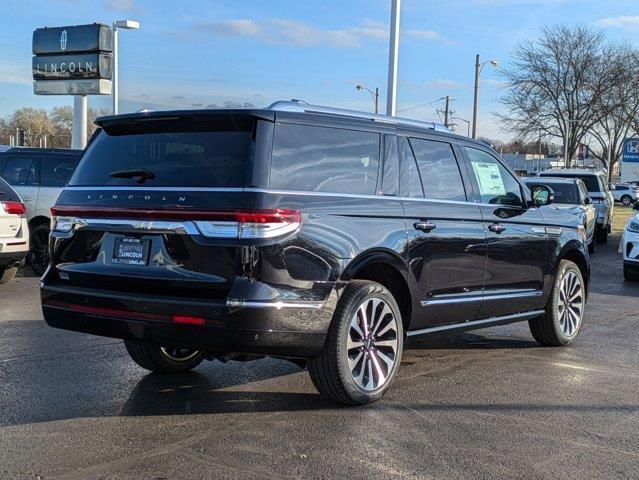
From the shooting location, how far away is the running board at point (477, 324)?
579 centimetres

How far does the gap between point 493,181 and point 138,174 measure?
10.4 feet

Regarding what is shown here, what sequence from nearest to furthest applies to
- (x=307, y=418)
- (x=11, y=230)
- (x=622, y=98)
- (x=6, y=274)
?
(x=307, y=418), (x=11, y=230), (x=6, y=274), (x=622, y=98)

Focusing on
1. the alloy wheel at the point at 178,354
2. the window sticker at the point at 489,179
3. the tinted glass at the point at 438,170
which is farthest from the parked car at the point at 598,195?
the alloy wheel at the point at 178,354

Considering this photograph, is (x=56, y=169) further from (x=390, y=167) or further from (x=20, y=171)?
(x=390, y=167)

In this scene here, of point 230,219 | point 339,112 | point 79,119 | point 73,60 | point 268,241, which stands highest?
point 73,60

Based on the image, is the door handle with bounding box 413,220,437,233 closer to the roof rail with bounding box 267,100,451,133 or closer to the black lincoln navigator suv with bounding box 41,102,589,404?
the black lincoln navigator suv with bounding box 41,102,589,404

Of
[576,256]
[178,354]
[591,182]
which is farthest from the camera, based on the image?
[591,182]

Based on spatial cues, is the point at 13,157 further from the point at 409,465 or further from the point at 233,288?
the point at 409,465

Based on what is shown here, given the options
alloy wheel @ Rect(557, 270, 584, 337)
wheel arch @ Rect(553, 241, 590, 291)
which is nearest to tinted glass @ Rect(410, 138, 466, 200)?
wheel arch @ Rect(553, 241, 590, 291)

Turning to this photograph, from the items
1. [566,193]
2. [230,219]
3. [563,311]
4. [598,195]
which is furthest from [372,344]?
[598,195]

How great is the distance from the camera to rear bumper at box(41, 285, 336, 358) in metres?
4.42

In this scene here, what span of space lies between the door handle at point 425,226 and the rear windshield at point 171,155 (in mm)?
1488

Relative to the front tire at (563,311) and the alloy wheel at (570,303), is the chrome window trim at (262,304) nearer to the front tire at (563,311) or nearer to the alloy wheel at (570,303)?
the front tire at (563,311)

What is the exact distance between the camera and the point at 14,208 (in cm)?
1008
